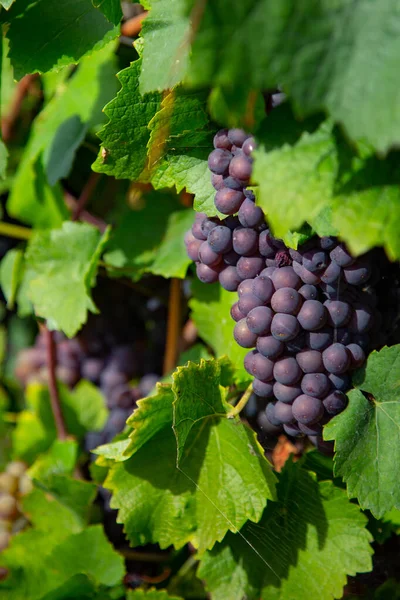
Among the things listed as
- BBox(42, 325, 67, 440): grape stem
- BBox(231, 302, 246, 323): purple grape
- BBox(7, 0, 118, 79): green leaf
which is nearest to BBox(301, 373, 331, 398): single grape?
BBox(231, 302, 246, 323): purple grape

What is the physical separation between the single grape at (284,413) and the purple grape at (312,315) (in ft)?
0.34

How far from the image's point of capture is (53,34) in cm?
78

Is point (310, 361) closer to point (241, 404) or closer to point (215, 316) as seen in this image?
point (241, 404)

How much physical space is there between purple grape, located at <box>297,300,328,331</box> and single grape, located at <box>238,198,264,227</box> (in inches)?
4.2

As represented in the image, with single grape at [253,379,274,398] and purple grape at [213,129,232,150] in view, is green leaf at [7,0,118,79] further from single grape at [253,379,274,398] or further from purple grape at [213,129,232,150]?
single grape at [253,379,274,398]

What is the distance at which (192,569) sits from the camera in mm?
1034

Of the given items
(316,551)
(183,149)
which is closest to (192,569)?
(316,551)

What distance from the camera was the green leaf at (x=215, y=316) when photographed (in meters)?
0.86

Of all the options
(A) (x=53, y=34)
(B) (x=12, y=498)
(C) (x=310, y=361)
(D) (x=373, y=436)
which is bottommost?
(B) (x=12, y=498)

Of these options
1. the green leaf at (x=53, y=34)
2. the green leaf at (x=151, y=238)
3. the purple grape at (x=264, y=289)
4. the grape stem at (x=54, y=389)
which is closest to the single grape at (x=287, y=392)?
the purple grape at (x=264, y=289)

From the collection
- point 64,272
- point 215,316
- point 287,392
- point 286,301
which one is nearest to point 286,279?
point 286,301

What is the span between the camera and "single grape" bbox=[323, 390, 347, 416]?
68 cm

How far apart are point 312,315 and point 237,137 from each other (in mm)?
205

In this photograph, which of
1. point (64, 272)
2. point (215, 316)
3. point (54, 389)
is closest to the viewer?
point (215, 316)
